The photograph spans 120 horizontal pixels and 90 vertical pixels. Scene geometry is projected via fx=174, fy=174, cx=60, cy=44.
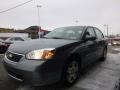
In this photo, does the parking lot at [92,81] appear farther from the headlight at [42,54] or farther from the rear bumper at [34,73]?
the headlight at [42,54]

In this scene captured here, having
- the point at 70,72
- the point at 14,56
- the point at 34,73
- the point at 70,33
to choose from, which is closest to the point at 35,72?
the point at 34,73

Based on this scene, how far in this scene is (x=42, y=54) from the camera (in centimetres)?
341

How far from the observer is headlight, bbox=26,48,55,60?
3379 millimetres

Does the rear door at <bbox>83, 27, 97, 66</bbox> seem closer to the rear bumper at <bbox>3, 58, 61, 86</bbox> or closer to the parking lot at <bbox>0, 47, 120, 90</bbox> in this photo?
the parking lot at <bbox>0, 47, 120, 90</bbox>

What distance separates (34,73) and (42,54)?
0.41 meters

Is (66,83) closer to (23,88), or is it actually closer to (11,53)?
(23,88)

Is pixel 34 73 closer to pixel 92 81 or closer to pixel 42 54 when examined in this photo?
pixel 42 54

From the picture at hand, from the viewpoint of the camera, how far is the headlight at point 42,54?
3.38 m

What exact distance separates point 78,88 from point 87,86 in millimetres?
273

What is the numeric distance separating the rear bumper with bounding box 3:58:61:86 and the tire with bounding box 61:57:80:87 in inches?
13.4

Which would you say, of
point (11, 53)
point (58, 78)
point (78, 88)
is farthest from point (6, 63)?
point (78, 88)

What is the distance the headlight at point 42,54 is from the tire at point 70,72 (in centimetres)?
51

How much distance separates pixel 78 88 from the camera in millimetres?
3922

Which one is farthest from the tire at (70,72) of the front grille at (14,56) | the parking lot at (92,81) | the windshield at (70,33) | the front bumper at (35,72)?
the front grille at (14,56)
